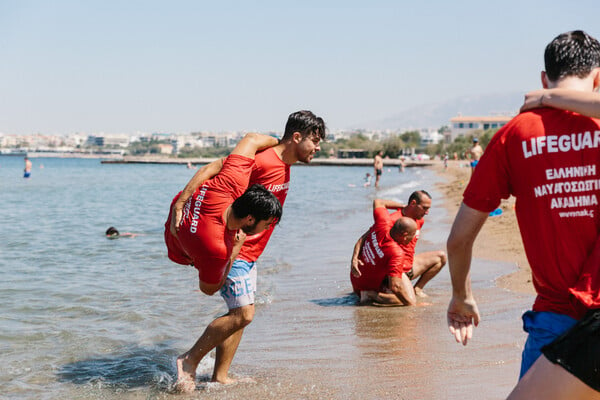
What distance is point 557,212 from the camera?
8.13 ft

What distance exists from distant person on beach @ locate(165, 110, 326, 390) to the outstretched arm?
2.64m

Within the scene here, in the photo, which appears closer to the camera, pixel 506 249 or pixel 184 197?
pixel 184 197

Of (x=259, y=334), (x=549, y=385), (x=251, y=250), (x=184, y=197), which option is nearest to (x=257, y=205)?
(x=184, y=197)

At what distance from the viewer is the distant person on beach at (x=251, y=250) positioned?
5.03 meters

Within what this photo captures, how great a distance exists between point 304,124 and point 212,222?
3.46ft

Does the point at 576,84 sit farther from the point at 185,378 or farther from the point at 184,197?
the point at 185,378

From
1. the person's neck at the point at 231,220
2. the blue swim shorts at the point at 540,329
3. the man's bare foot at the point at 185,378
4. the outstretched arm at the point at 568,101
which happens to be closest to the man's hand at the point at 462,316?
the blue swim shorts at the point at 540,329

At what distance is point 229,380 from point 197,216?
1.42 m

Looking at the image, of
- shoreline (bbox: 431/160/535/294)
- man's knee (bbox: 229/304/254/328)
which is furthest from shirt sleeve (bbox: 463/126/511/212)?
shoreline (bbox: 431/160/535/294)

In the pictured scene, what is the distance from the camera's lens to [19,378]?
5.56 metres

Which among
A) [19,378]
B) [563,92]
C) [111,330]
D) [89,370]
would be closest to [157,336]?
[111,330]

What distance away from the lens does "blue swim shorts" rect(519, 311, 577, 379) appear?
2.47 meters

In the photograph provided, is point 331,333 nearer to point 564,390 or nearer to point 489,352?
point 489,352

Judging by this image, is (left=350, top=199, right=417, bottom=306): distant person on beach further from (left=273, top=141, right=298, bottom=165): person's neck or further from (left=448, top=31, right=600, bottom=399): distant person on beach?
(left=448, top=31, right=600, bottom=399): distant person on beach
